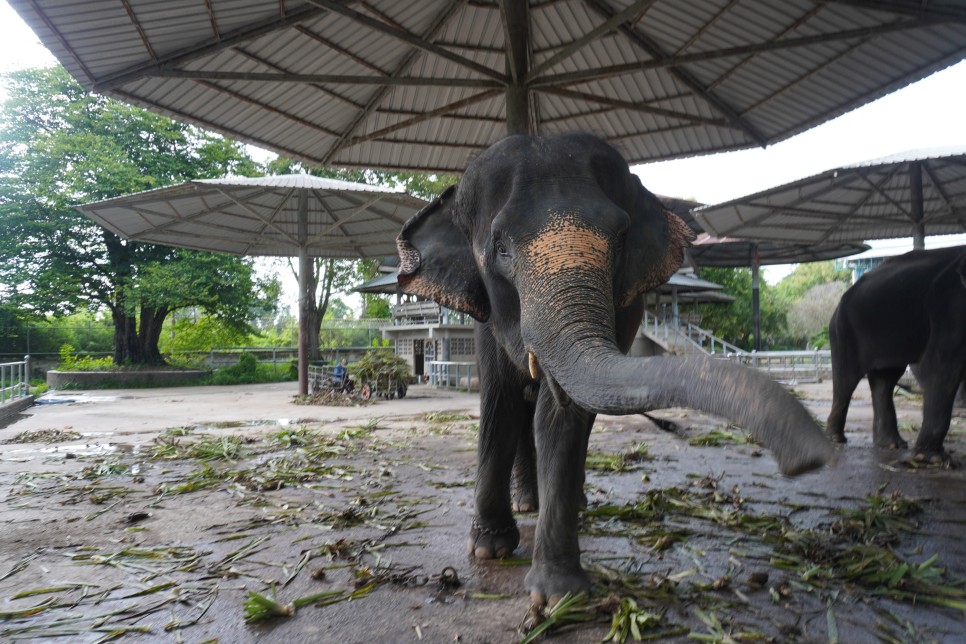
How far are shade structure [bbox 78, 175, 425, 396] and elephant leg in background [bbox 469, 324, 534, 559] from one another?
10773 millimetres

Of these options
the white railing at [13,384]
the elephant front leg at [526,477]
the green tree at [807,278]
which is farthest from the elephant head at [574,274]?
the green tree at [807,278]

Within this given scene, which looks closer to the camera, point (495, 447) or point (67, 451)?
point (495, 447)

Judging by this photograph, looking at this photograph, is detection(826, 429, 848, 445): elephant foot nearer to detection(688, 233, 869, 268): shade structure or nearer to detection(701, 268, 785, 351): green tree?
detection(688, 233, 869, 268): shade structure

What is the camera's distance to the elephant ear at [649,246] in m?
3.20

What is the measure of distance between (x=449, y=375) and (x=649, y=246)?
17890 millimetres

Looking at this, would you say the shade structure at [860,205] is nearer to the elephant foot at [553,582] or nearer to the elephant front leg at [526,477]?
the elephant front leg at [526,477]

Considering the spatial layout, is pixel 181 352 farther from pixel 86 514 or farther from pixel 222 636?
pixel 222 636

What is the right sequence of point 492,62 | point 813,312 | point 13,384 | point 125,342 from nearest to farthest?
1. point 492,62
2. point 13,384
3. point 125,342
4. point 813,312

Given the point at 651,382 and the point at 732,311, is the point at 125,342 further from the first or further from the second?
the point at 732,311

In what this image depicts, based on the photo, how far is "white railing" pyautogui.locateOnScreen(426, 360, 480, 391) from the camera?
20.8 meters

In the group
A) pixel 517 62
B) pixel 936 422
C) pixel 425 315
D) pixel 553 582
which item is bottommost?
pixel 553 582

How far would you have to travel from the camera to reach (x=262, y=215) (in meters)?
16.2

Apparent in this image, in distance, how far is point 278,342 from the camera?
41594 mm

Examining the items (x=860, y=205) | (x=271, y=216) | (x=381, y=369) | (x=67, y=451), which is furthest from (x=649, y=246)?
(x=271, y=216)
